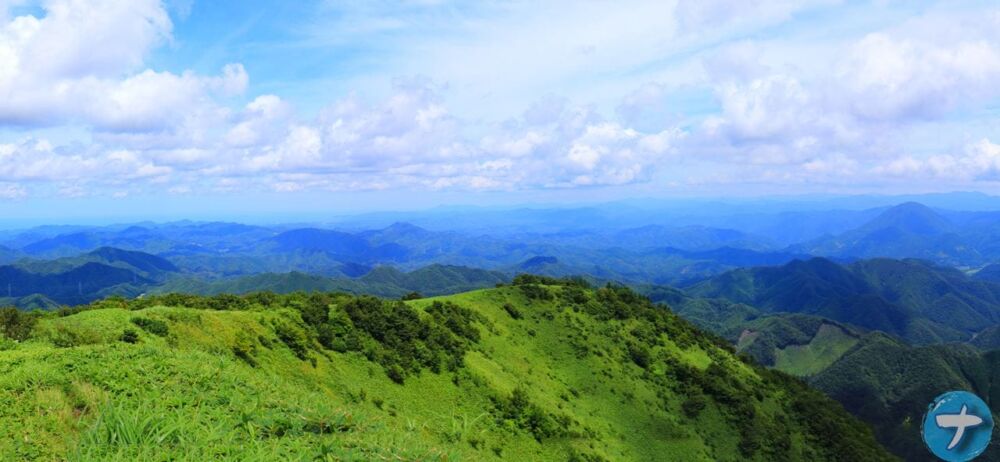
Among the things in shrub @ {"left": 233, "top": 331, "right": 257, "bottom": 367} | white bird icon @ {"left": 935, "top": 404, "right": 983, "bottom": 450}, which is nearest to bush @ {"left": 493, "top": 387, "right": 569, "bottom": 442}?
shrub @ {"left": 233, "top": 331, "right": 257, "bottom": 367}

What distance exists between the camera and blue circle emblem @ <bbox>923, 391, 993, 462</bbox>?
24.8 feet

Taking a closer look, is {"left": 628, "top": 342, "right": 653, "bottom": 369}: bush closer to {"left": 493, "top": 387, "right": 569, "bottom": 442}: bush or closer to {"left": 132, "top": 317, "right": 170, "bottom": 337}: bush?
{"left": 493, "top": 387, "right": 569, "bottom": 442}: bush

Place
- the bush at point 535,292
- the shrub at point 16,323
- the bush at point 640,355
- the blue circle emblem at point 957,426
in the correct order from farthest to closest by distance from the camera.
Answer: the bush at point 535,292, the bush at point 640,355, the shrub at point 16,323, the blue circle emblem at point 957,426

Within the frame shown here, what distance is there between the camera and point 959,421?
7.69 m

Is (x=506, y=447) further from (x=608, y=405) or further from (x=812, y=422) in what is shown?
(x=812, y=422)

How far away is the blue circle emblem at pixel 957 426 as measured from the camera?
756 cm

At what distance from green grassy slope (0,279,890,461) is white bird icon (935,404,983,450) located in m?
9.85

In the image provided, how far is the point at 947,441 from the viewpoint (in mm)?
7973

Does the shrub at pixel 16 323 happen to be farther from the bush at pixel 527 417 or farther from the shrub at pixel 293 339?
the bush at pixel 527 417

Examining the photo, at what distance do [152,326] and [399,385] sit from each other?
1618 cm

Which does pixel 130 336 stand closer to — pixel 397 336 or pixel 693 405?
pixel 397 336

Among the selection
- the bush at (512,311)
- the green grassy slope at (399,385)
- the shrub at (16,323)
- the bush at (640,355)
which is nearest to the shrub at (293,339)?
the green grassy slope at (399,385)

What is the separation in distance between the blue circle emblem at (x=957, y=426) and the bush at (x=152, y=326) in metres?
31.8

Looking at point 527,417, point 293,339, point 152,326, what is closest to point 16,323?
point 152,326
